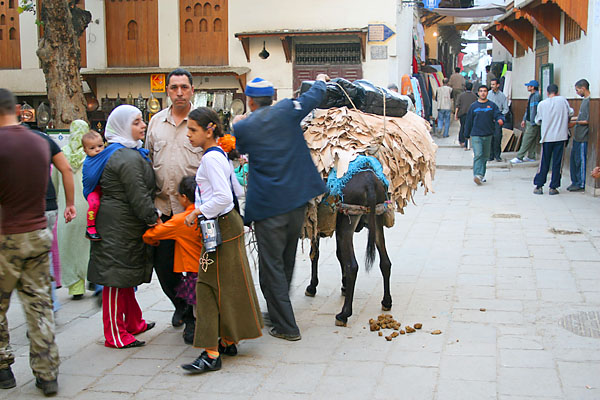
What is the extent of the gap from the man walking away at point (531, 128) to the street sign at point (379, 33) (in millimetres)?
3564

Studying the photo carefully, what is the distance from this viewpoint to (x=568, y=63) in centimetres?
1309

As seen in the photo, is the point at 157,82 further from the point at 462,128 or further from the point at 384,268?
the point at 384,268

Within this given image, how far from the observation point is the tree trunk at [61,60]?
12422 millimetres

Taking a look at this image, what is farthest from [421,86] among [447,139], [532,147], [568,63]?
[568,63]

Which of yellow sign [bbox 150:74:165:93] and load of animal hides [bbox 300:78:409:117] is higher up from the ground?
yellow sign [bbox 150:74:165:93]

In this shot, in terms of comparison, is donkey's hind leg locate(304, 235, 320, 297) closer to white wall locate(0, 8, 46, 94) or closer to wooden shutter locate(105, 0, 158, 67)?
wooden shutter locate(105, 0, 158, 67)

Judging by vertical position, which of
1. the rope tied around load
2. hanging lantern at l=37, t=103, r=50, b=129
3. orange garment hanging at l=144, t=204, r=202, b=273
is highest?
hanging lantern at l=37, t=103, r=50, b=129

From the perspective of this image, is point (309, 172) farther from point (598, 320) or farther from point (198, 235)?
point (598, 320)

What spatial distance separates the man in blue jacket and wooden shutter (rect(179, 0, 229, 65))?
12.5 meters

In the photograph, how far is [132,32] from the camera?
1705 cm

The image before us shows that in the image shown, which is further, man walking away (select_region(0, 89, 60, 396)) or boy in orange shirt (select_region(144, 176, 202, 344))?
boy in orange shirt (select_region(144, 176, 202, 344))

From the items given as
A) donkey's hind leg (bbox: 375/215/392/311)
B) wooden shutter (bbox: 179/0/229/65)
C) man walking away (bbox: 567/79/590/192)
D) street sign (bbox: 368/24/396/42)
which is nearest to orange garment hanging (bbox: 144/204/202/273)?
donkey's hind leg (bbox: 375/215/392/311)

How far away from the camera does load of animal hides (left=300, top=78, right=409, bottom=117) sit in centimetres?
564

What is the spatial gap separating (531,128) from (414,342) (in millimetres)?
10843
